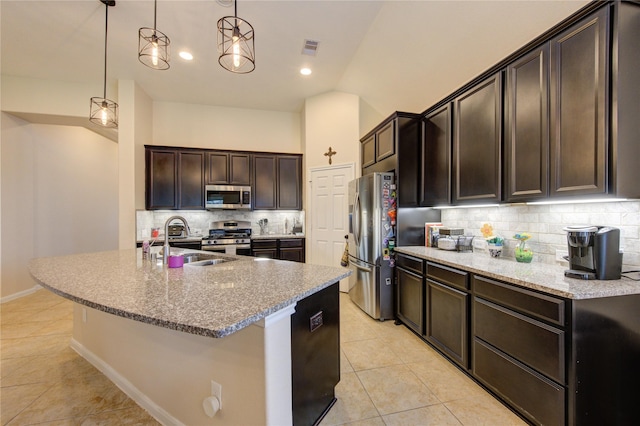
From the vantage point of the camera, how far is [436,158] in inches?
116

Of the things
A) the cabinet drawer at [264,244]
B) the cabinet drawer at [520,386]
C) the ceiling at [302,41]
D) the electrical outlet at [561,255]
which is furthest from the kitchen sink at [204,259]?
the electrical outlet at [561,255]

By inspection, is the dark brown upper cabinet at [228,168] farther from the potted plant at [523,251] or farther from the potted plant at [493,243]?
the potted plant at [523,251]

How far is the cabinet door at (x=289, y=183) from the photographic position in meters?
4.95

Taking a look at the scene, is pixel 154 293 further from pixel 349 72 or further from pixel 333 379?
pixel 349 72

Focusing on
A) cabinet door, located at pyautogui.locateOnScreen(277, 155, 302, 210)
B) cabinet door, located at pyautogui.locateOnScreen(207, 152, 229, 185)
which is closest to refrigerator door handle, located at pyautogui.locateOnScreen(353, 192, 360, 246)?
cabinet door, located at pyautogui.locateOnScreen(277, 155, 302, 210)

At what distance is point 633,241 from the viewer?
5.32 ft

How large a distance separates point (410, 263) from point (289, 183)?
290 centimetres

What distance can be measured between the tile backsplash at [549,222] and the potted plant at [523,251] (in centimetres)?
12

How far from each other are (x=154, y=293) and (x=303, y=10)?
2945 mm

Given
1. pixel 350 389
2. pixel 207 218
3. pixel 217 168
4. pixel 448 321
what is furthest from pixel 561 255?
pixel 207 218

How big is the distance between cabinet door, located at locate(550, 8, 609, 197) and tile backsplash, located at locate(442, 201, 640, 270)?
35 cm

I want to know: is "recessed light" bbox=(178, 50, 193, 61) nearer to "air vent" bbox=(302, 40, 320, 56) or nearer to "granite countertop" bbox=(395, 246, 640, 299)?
"air vent" bbox=(302, 40, 320, 56)

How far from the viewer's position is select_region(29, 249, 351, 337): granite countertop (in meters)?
0.98

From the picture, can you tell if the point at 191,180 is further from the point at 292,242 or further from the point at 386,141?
the point at 386,141
